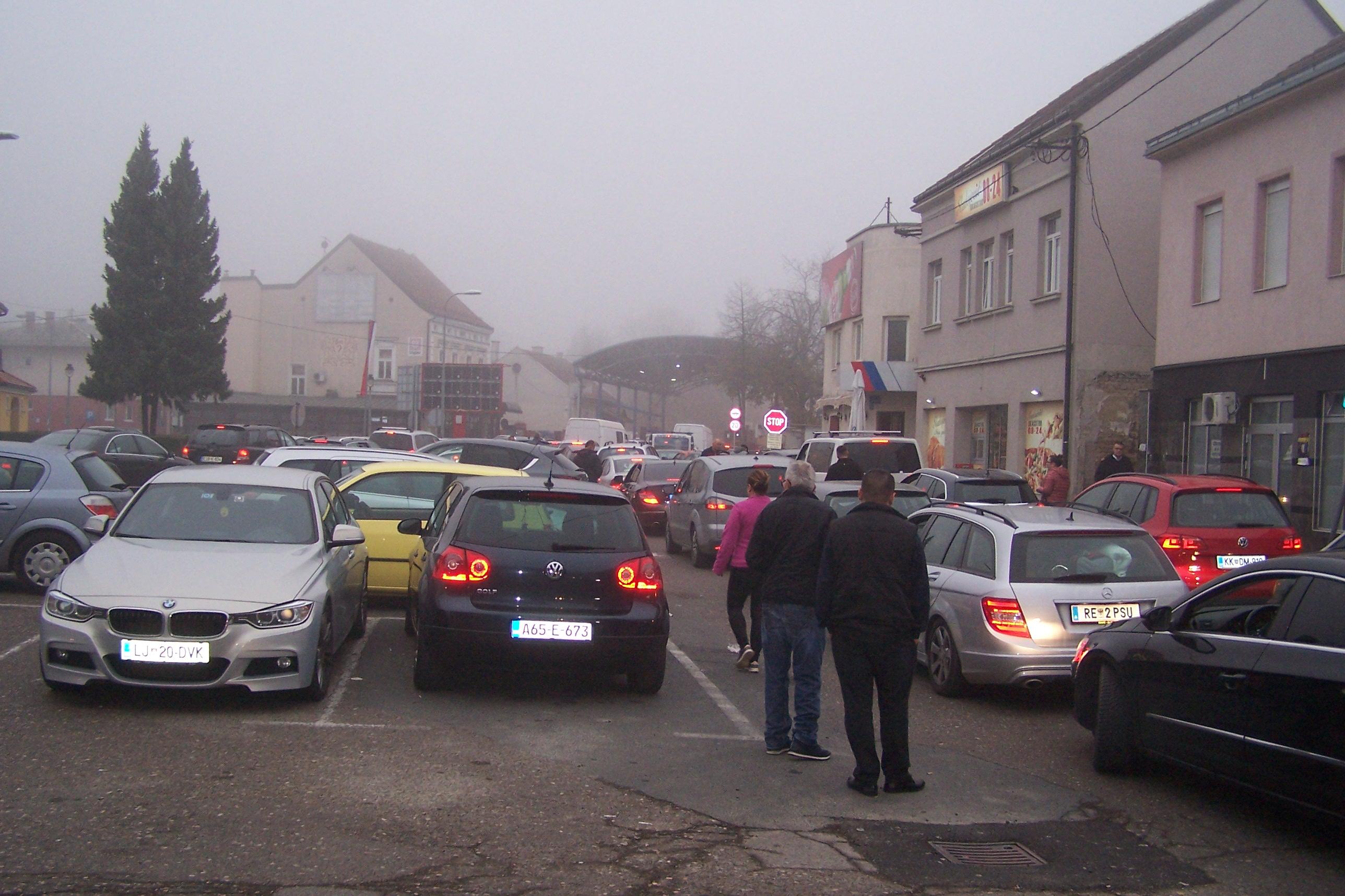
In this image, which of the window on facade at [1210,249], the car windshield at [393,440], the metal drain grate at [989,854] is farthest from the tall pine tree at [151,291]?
the metal drain grate at [989,854]

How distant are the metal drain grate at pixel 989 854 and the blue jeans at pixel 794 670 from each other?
58.3 inches

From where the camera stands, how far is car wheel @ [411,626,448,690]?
8047 millimetres

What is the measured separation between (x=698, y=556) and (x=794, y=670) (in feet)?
35.3

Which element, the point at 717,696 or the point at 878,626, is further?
the point at 717,696

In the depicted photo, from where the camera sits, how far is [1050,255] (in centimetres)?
2556

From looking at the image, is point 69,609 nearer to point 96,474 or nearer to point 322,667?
point 322,667

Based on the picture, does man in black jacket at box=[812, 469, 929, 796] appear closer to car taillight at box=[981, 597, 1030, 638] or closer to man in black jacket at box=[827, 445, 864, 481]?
car taillight at box=[981, 597, 1030, 638]

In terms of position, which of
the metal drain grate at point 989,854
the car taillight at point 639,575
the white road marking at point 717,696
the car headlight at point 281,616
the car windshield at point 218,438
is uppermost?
the car windshield at point 218,438

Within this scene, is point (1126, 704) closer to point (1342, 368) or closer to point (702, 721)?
point (702, 721)

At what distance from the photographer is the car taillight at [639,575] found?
816cm

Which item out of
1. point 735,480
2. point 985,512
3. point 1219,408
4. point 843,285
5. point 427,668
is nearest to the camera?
point 427,668

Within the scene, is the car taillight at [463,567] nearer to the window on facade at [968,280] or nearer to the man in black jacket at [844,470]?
the man in black jacket at [844,470]

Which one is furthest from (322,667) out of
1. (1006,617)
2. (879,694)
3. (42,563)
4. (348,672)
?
(42,563)

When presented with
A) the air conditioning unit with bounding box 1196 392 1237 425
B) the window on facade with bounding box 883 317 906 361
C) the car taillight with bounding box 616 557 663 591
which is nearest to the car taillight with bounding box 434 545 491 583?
the car taillight with bounding box 616 557 663 591
